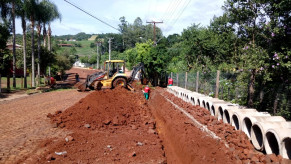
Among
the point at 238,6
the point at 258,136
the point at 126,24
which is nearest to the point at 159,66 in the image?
the point at 238,6

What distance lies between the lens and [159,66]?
2403 cm

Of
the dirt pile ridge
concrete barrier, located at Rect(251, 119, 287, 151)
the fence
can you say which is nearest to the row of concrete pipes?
concrete barrier, located at Rect(251, 119, 287, 151)

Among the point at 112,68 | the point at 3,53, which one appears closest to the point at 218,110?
the point at 112,68

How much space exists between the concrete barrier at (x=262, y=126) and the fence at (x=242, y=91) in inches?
49.1

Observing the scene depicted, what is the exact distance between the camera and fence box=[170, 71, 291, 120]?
22.3 ft

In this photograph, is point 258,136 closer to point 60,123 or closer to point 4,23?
point 60,123

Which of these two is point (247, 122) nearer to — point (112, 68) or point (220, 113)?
point (220, 113)

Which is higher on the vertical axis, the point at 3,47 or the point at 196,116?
the point at 3,47

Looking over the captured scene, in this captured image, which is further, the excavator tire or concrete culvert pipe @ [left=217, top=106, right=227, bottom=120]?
the excavator tire

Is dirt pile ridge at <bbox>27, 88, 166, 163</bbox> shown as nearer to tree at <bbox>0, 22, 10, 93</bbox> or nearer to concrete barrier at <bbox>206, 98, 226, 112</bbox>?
concrete barrier at <bbox>206, 98, 226, 112</bbox>

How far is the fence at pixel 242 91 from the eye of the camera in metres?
6.81

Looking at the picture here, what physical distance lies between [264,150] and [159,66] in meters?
19.1

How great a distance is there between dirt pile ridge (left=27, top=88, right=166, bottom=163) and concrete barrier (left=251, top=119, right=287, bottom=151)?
7.72ft

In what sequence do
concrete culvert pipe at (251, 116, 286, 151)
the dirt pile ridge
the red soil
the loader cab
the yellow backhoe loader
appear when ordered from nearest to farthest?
concrete culvert pipe at (251, 116, 286, 151), the red soil, the dirt pile ridge, the yellow backhoe loader, the loader cab
